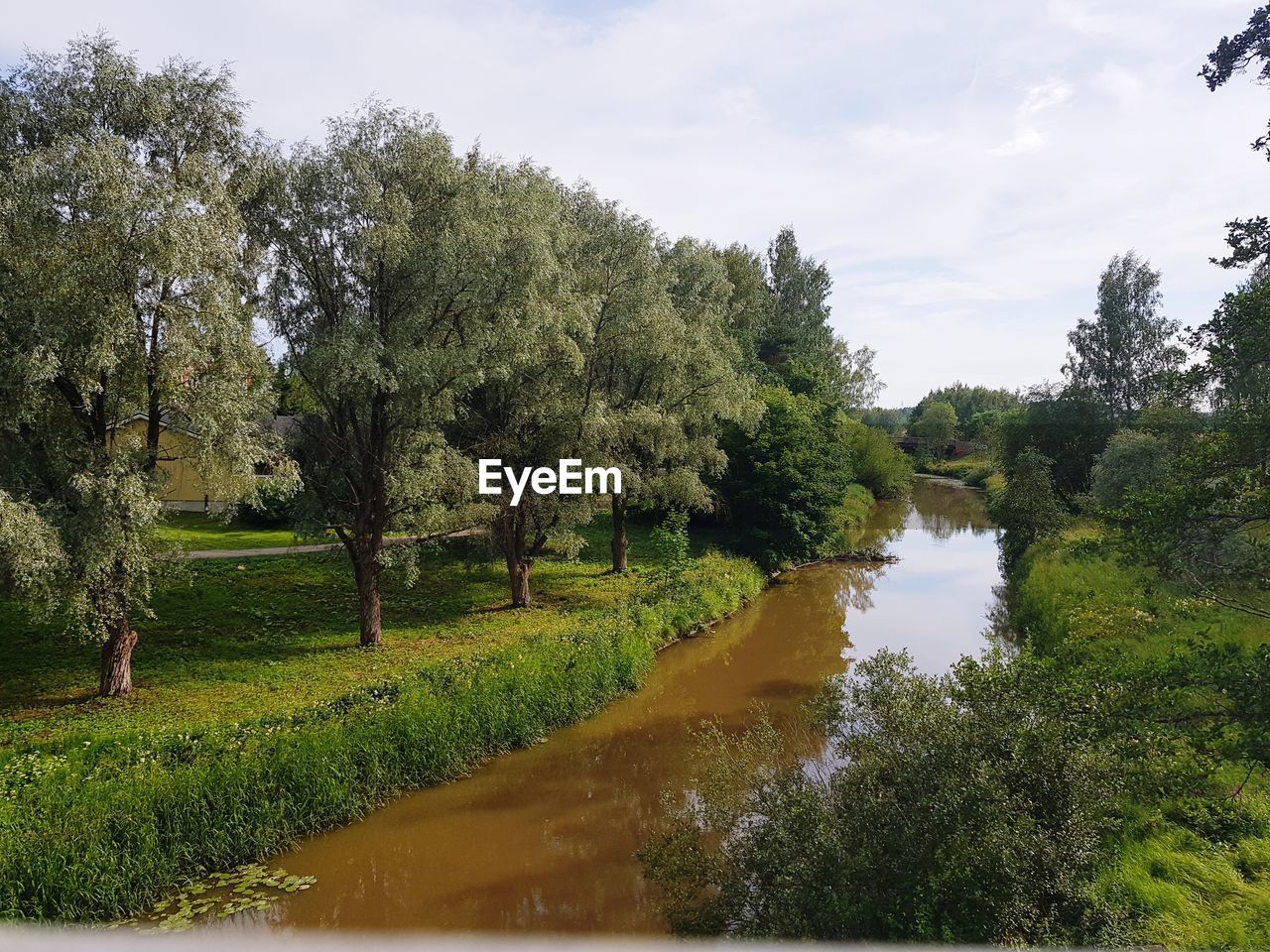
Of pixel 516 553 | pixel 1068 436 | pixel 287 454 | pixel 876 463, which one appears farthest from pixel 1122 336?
pixel 287 454

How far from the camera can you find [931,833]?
20.5ft

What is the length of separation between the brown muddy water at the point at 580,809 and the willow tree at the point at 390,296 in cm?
602

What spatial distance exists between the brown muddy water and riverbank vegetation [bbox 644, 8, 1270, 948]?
72.4 inches

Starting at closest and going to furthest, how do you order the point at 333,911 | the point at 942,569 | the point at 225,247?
the point at 333,911 < the point at 225,247 < the point at 942,569

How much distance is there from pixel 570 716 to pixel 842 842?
8.03 metres

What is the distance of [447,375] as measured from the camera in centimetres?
1497

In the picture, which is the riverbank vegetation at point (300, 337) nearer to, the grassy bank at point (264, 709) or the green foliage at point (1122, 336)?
the grassy bank at point (264, 709)

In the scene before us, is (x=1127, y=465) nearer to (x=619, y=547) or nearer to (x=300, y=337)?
(x=619, y=547)

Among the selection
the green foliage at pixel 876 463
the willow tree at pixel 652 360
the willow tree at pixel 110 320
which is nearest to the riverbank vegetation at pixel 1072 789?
the willow tree at pixel 110 320

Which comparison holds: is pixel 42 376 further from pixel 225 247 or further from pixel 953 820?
pixel 953 820

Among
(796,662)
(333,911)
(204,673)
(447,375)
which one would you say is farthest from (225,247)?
(796,662)

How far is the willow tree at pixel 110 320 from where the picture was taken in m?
10.4

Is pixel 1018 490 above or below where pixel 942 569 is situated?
above

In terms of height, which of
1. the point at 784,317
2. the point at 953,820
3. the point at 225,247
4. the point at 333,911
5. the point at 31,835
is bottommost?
the point at 333,911
